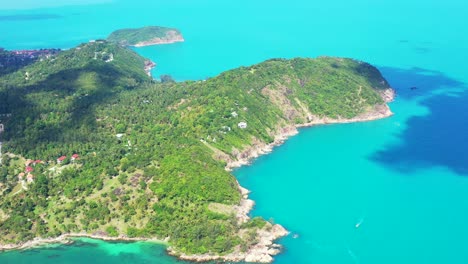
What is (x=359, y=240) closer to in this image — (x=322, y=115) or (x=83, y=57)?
(x=322, y=115)

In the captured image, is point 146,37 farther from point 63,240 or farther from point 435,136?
point 63,240

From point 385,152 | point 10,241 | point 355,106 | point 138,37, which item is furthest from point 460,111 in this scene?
point 138,37

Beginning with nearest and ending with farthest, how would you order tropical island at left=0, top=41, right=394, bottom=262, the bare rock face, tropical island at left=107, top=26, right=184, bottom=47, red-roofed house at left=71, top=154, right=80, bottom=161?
tropical island at left=0, top=41, right=394, bottom=262
red-roofed house at left=71, top=154, right=80, bottom=161
tropical island at left=107, top=26, right=184, bottom=47
the bare rock face

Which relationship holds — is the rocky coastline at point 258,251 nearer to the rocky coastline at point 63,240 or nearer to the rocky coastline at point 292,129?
the rocky coastline at point 63,240

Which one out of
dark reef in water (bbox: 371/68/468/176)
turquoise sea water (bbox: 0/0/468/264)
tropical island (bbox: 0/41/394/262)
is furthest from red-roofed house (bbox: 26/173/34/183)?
dark reef in water (bbox: 371/68/468/176)

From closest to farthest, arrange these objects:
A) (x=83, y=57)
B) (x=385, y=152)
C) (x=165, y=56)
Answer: (x=385, y=152), (x=83, y=57), (x=165, y=56)

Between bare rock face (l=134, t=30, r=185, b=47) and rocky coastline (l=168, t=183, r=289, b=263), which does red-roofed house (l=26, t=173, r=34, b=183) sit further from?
bare rock face (l=134, t=30, r=185, b=47)
